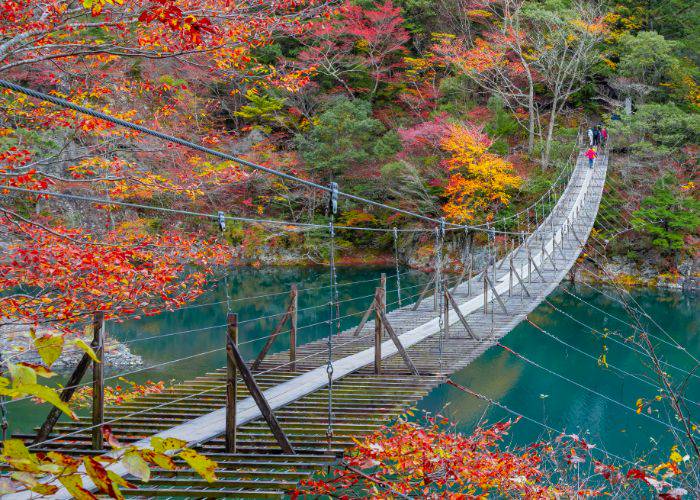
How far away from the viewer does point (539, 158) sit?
1608cm

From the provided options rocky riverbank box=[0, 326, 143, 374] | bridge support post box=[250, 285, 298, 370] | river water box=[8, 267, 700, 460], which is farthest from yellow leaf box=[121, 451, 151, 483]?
rocky riverbank box=[0, 326, 143, 374]

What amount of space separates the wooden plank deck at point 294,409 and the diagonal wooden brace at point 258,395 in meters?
0.08

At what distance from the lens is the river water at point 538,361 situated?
743cm

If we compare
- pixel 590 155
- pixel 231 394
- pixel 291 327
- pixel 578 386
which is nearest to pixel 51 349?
pixel 231 394

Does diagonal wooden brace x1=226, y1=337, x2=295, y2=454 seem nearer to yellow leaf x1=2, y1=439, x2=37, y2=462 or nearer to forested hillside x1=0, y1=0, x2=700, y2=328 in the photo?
yellow leaf x1=2, y1=439, x2=37, y2=462

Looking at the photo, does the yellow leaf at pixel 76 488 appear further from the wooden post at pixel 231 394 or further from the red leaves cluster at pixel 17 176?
the red leaves cluster at pixel 17 176

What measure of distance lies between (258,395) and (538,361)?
27.0 feet

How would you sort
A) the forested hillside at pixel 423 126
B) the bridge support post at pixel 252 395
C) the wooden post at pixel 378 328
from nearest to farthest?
the bridge support post at pixel 252 395 → the wooden post at pixel 378 328 → the forested hillside at pixel 423 126

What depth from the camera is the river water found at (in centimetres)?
743

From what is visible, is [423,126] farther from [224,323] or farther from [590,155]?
[224,323]

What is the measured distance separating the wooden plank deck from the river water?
1.49 ft

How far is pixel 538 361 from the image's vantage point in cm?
1034

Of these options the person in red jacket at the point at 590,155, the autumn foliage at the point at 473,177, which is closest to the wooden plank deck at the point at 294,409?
the autumn foliage at the point at 473,177

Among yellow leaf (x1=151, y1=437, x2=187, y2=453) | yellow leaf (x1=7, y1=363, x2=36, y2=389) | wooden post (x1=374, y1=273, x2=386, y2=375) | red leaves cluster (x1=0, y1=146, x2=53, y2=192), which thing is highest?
red leaves cluster (x1=0, y1=146, x2=53, y2=192)
